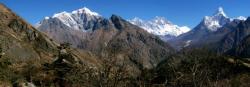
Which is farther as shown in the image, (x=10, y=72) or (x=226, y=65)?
(x=226, y=65)

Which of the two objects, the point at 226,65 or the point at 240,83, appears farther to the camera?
the point at 226,65

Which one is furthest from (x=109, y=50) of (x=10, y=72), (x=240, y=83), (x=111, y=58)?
(x=10, y=72)

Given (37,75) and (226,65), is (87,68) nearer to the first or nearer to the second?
(37,75)

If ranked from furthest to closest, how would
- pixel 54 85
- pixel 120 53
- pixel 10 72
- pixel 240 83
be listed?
pixel 54 85
pixel 10 72
pixel 240 83
pixel 120 53

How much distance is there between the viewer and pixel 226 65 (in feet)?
224

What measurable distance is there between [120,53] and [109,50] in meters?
0.82

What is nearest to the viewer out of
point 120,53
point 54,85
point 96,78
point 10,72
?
point 96,78

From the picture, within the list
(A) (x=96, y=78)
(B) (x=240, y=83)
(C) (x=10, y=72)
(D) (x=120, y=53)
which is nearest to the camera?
(A) (x=96, y=78)

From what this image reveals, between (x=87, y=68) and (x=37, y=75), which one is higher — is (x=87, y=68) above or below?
below

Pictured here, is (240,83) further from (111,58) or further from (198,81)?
(111,58)

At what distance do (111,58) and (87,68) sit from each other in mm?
976

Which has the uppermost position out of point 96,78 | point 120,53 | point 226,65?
point 226,65

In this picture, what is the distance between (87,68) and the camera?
57.2 feet

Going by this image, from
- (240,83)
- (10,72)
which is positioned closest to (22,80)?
(10,72)
